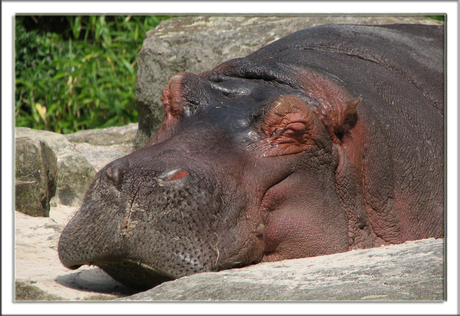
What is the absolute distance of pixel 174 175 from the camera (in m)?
2.55

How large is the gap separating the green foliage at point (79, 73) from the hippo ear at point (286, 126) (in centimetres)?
189

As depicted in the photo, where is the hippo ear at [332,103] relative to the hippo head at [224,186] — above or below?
above

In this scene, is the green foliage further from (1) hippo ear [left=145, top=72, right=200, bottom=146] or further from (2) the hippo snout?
(2) the hippo snout

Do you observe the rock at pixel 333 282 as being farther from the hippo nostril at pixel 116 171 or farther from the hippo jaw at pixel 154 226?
the hippo nostril at pixel 116 171

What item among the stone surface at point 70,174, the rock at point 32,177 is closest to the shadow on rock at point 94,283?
the rock at point 32,177

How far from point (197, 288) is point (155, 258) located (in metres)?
0.35

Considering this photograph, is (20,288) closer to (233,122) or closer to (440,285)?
(233,122)

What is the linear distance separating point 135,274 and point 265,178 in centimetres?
73

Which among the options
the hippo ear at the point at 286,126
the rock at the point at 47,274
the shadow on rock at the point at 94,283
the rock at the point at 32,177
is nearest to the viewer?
the rock at the point at 47,274

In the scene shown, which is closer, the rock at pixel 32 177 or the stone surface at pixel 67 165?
the rock at pixel 32 177

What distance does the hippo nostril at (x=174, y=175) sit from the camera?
254 cm

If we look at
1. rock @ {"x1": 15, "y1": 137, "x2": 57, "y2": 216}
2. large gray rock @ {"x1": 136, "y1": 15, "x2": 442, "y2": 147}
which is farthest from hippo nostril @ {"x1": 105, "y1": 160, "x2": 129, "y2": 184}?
large gray rock @ {"x1": 136, "y1": 15, "x2": 442, "y2": 147}

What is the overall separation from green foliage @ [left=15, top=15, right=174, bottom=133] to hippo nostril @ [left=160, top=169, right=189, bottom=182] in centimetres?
195

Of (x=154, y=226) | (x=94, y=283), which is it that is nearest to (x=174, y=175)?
(x=154, y=226)
